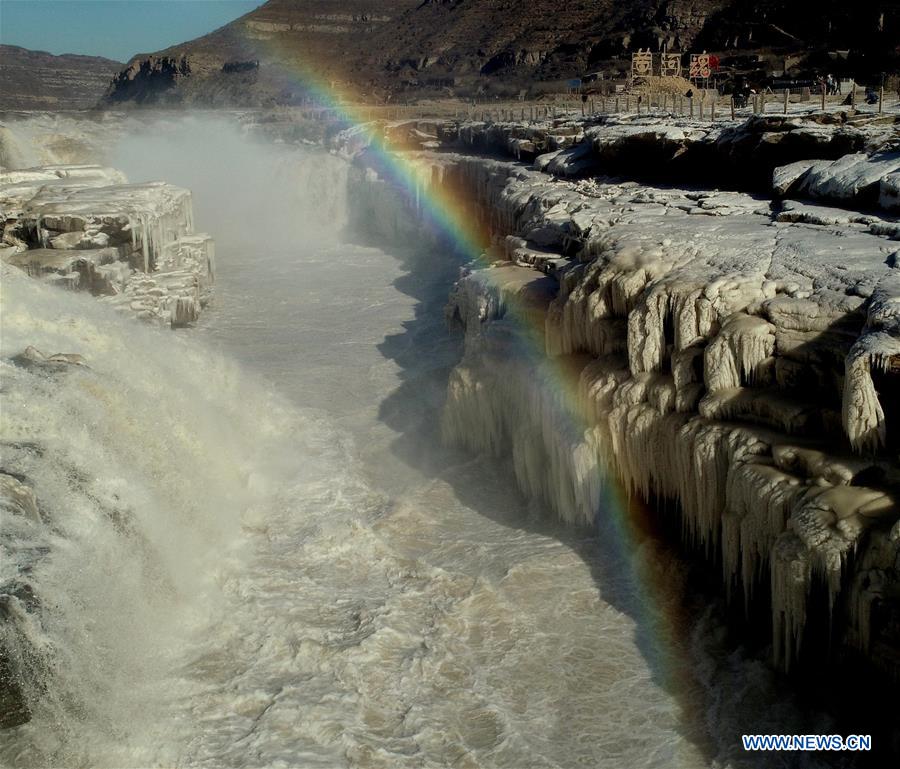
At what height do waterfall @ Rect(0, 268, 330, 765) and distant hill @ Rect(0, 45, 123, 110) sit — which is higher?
distant hill @ Rect(0, 45, 123, 110)

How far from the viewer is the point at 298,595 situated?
8766mm

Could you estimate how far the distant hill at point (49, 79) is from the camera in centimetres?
10606

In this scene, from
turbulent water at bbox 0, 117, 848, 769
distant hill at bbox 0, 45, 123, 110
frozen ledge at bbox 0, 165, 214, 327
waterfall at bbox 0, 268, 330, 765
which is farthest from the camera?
distant hill at bbox 0, 45, 123, 110

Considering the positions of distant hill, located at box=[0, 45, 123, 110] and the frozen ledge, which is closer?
the frozen ledge

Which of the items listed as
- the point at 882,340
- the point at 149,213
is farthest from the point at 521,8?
the point at 882,340

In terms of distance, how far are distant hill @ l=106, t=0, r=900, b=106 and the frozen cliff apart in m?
23.3

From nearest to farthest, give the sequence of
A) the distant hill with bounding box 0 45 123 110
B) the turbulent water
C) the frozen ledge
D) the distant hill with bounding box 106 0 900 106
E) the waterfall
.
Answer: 1. the waterfall
2. the turbulent water
3. the frozen ledge
4. the distant hill with bounding box 106 0 900 106
5. the distant hill with bounding box 0 45 123 110

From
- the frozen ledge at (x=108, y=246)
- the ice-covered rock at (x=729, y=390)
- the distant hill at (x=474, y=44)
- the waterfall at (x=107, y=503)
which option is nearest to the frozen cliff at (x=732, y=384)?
the ice-covered rock at (x=729, y=390)

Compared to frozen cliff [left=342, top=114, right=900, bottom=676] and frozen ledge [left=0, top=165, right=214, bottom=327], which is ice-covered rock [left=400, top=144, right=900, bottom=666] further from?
frozen ledge [left=0, top=165, right=214, bottom=327]

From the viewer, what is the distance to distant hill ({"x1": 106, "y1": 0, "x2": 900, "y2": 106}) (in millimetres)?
41625

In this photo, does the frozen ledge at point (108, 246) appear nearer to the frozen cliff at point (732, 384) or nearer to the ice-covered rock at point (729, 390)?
the frozen cliff at point (732, 384)

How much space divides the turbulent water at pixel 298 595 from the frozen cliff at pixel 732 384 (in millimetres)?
814

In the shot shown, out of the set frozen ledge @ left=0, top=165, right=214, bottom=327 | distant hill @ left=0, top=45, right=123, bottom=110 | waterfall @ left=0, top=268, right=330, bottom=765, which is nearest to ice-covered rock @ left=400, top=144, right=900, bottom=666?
waterfall @ left=0, top=268, right=330, bottom=765

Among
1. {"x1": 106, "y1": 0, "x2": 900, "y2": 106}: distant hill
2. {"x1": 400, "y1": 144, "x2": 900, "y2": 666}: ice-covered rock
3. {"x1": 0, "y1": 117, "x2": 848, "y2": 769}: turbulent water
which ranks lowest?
{"x1": 0, "y1": 117, "x2": 848, "y2": 769}: turbulent water
